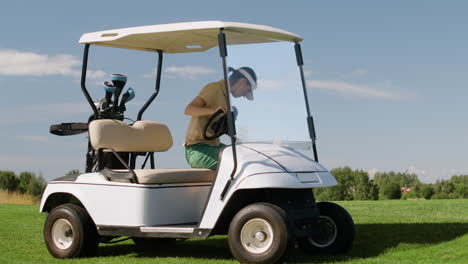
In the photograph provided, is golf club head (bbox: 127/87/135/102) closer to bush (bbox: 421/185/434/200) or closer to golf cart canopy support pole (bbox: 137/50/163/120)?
golf cart canopy support pole (bbox: 137/50/163/120)

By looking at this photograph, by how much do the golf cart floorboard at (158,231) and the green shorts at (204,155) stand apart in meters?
0.74

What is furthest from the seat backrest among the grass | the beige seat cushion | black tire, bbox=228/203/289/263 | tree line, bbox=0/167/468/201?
tree line, bbox=0/167/468/201

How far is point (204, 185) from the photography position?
6.98 meters

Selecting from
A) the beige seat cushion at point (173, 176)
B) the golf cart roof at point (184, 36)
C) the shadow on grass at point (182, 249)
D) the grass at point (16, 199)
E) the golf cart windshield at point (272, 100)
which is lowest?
the grass at point (16, 199)

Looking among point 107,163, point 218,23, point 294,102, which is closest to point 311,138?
point 294,102

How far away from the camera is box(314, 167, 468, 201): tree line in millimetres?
23172

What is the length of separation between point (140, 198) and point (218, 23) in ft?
6.21

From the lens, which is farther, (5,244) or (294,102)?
(5,244)

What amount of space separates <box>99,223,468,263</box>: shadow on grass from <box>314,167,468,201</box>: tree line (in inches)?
560

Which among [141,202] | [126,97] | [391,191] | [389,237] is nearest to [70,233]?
[141,202]

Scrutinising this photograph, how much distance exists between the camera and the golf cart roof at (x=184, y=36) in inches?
259

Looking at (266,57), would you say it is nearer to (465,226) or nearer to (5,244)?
(465,226)

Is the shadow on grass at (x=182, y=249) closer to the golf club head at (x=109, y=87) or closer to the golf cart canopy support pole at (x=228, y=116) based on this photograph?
the golf cart canopy support pole at (x=228, y=116)

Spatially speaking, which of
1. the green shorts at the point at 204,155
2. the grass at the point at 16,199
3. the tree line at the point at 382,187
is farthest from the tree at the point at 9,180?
the green shorts at the point at 204,155
